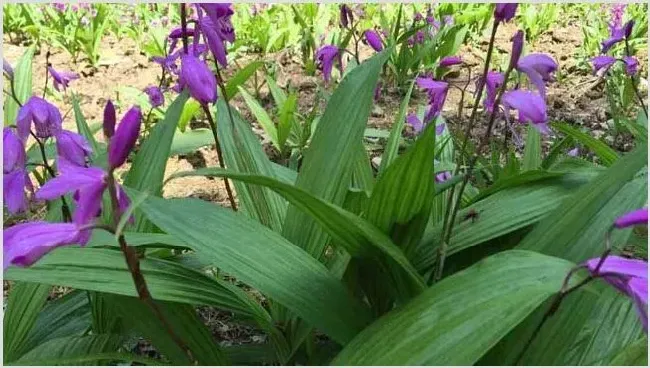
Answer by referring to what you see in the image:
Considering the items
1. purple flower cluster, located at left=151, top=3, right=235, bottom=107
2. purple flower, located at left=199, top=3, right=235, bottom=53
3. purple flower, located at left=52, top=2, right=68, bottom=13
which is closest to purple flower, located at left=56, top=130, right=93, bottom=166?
purple flower cluster, located at left=151, top=3, right=235, bottom=107

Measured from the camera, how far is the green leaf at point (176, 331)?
3.88 ft

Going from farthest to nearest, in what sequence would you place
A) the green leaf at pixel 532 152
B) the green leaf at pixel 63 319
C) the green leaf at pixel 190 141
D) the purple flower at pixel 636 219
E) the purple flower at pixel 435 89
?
1. the green leaf at pixel 190 141
2. the green leaf at pixel 532 152
3. the green leaf at pixel 63 319
4. the purple flower at pixel 435 89
5. the purple flower at pixel 636 219

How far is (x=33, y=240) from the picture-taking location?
2.60 ft

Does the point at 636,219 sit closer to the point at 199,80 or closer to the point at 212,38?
the point at 199,80

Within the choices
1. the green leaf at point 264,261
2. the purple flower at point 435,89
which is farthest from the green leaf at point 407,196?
the purple flower at point 435,89

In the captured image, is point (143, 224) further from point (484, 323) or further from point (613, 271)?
point (613, 271)

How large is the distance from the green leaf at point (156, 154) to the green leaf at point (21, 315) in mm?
259

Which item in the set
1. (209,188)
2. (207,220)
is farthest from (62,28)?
(207,220)

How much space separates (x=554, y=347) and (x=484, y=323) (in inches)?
10.5

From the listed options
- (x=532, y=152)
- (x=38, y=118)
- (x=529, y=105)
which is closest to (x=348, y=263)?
(x=529, y=105)

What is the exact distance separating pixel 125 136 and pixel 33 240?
0.15m

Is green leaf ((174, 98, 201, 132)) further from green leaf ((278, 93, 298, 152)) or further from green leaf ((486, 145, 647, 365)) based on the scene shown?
green leaf ((486, 145, 647, 365))

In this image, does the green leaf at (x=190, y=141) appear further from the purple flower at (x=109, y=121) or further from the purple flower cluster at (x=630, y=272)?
the purple flower cluster at (x=630, y=272)

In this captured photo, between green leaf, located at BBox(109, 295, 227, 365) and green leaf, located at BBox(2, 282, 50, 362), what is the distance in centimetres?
24
